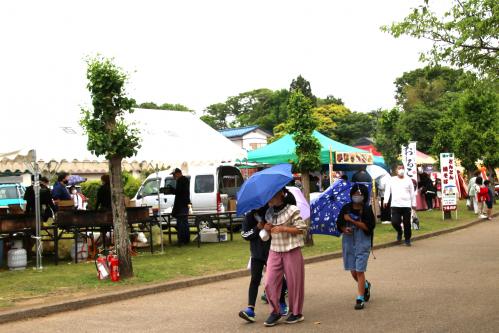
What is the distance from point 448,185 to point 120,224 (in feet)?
52.3

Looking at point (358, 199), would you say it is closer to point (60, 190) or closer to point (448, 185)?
point (60, 190)

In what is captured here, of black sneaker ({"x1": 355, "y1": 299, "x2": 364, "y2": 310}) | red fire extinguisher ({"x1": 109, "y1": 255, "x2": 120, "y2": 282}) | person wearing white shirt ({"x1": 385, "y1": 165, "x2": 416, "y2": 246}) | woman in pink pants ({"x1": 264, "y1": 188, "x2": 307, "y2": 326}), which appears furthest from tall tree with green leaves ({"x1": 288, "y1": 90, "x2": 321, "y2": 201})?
woman in pink pants ({"x1": 264, "y1": 188, "x2": 307, "y2": 326})

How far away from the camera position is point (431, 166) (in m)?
47.3

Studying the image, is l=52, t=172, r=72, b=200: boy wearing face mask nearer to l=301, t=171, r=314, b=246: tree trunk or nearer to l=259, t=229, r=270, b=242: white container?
l=301, t=171, r=314, b=246: tree trunk

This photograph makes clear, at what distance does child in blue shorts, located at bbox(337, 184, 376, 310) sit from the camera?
8.05 m

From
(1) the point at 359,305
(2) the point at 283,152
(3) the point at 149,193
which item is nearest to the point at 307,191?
(2) the point at 283,152

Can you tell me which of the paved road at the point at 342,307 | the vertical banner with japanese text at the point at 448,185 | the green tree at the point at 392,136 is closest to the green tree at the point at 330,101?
the green tree at the point at 392,136

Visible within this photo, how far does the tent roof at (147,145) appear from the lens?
12141 mm

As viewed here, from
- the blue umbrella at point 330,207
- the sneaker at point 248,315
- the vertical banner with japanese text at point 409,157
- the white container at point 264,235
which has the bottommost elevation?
the sneaker at point 248,315

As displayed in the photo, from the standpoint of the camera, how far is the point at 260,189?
693 cm

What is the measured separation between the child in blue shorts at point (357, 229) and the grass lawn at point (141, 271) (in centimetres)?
368

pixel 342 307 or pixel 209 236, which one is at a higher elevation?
pixel 209 236

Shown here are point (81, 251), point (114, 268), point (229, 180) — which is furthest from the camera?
point (229, 180)

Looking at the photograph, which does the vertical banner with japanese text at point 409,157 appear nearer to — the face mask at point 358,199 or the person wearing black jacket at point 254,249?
the face mask at point 358,199
